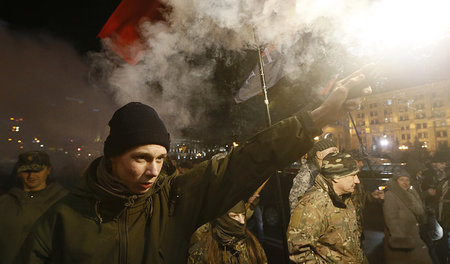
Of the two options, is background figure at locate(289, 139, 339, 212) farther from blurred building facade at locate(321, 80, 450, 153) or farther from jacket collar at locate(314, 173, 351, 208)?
blurred building facade at locate(321, 80, 450, 153)

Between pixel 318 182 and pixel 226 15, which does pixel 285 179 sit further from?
pixel 226 15

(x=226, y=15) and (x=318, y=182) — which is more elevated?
(x=226, y=15)

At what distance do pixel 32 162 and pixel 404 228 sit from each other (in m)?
6.92

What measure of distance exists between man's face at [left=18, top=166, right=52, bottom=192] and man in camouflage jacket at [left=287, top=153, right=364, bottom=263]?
403 cm

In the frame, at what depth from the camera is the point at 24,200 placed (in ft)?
12.0

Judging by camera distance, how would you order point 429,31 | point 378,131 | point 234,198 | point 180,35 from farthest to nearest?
point 378,131, point 180,35, point 429,31, point 234,198

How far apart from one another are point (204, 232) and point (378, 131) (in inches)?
3449

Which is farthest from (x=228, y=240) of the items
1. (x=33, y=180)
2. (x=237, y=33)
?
(x=237, y=33)

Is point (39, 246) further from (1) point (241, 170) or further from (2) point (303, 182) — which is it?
(2) point (303, 182)

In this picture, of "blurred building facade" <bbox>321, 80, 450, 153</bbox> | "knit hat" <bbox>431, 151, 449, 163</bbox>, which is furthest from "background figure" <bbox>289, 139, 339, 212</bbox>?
"blurred building facade" <bbox>321, 80, 450, 153</bbox>

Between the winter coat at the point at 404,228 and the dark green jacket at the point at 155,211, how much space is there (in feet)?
15.0

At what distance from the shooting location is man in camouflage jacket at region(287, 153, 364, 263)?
9.06ft

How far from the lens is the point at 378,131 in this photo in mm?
75250

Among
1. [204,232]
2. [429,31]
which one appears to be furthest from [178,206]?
[429,31]
